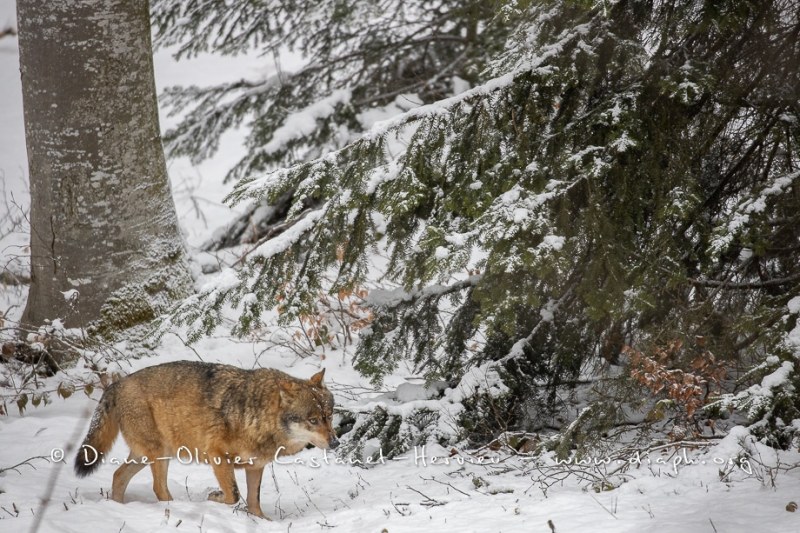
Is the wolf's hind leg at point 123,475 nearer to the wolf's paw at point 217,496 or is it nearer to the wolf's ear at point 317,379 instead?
the wolf's paw at point 217,496

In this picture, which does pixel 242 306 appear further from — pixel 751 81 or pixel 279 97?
pixel 279 97

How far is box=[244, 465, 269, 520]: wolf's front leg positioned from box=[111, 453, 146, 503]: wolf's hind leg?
0.87 m

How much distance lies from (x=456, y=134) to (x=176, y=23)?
8.14 metres

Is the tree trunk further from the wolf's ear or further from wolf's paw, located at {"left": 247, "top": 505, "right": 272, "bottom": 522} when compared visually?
wolf's paw, located at {"left": 247, "top": 505, "right": 272, "bottom": 522}

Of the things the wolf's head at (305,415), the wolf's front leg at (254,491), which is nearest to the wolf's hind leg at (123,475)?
the wolf's front leg at (254,491)

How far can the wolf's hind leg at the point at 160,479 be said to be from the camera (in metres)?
5.54

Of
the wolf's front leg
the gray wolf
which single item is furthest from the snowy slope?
the gray wolf

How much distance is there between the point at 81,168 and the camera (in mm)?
7469

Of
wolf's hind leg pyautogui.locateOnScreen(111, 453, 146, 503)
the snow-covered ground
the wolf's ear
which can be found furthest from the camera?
the wolf's ear

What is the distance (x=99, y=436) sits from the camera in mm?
5512

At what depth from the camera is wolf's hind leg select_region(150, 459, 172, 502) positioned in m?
5.54

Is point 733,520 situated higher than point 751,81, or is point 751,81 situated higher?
point 751,81

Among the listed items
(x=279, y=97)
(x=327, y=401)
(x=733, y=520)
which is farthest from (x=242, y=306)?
(x=279, y=97)

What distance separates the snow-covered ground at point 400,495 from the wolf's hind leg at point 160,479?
4.2 inches
